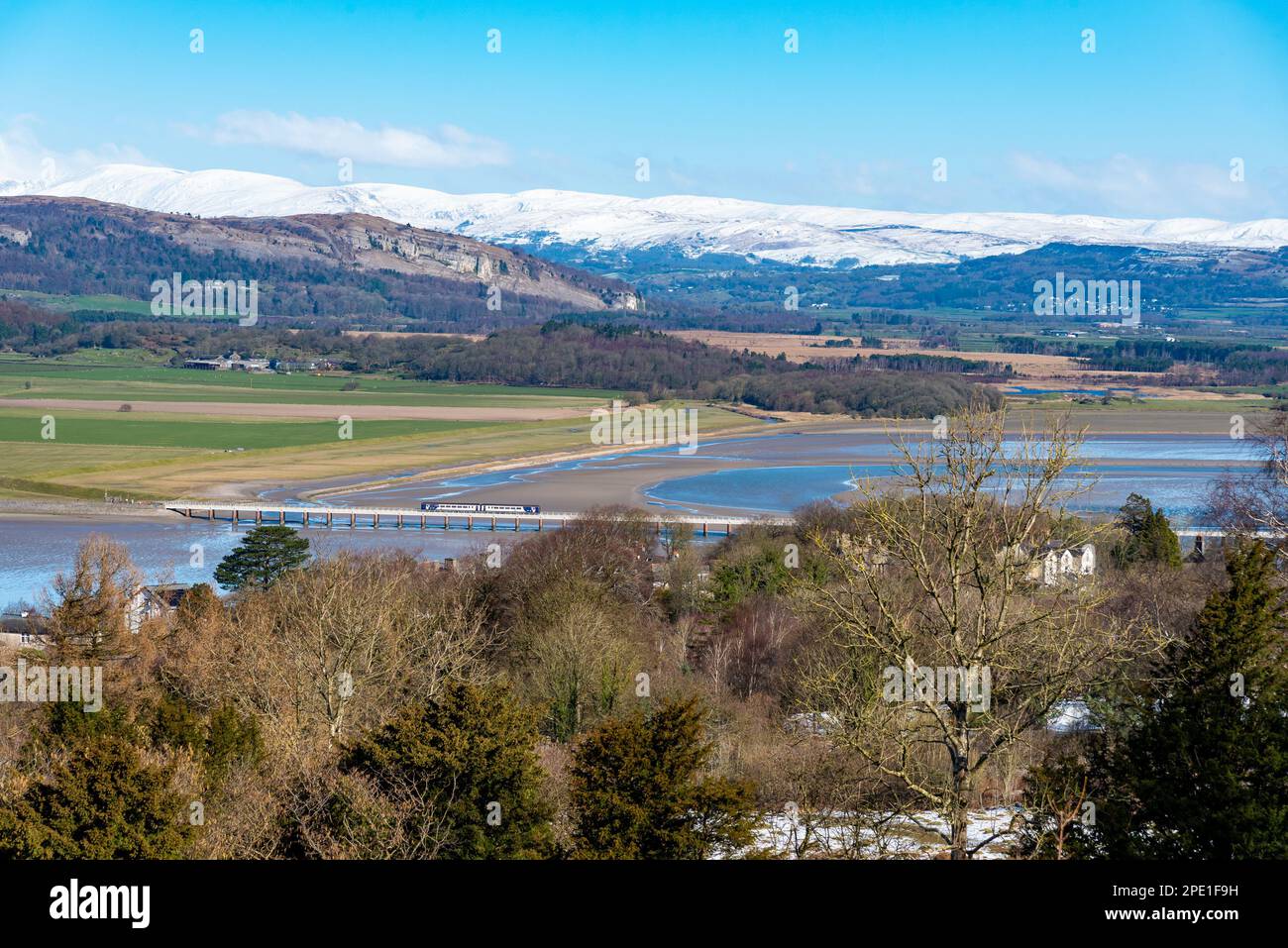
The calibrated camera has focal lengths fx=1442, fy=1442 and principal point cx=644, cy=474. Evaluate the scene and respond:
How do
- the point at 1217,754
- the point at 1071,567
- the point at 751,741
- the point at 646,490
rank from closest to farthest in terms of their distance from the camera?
the point at 1217,754, the point at 1071,567, the point at 751,741, the point at 646,490

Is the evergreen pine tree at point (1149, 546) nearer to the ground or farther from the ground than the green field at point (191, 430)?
nearer to the ground

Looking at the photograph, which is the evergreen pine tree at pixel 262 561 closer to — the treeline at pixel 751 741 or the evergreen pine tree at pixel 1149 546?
the treeline at pixel 751 741

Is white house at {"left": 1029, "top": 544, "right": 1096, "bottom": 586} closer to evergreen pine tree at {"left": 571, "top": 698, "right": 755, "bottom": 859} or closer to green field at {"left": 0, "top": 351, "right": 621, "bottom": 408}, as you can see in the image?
evergreen pine tree at {"left": 571, "top": 698, "right": 755, "bottom": 859}

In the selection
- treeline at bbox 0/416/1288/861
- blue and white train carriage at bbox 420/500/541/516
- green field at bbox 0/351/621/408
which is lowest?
blue and white train carriage at bbox 420/500/541/516

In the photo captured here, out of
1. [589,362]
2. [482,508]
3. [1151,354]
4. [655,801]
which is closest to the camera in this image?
[655,801]

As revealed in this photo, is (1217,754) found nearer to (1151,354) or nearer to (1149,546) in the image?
(1149,546)

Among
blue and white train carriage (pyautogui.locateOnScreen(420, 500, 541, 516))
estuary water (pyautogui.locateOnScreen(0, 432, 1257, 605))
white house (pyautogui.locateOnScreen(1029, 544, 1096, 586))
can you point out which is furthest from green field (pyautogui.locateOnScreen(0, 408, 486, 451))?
white house (pyautogui.locateOnScreen(1029, 544, 1096, 586))

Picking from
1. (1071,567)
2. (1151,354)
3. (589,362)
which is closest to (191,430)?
(589,362)

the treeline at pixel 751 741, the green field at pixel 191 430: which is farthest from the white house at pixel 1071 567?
the green field at pixel 191 430

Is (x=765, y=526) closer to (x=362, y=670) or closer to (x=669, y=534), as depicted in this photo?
(x=669, y=534)

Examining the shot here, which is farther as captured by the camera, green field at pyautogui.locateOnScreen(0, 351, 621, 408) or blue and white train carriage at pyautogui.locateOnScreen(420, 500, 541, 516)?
green field at pyautogui.locateOnScreen(0, 351, 621, 408)
